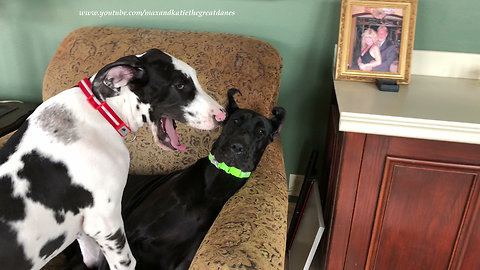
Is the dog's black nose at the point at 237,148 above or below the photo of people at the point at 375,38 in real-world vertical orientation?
below

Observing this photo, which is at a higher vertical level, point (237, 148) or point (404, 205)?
point (237, 148)

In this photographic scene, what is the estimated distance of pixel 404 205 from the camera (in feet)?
4.51

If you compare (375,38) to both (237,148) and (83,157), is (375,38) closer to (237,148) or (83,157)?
(237,148)

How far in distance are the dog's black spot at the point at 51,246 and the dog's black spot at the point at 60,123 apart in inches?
10.3

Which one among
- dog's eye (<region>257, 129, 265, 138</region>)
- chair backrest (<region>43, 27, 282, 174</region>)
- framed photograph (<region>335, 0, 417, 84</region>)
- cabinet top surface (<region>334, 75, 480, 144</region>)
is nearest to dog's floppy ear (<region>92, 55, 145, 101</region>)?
dog's eye (<region>257, 129, 265, 138</region>)

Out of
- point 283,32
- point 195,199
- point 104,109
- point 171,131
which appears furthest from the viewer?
point 283,32

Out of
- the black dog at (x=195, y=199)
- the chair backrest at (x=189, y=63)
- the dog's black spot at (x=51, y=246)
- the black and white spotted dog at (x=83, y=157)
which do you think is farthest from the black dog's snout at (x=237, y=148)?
the dog's black spot at (x=51, y=246)

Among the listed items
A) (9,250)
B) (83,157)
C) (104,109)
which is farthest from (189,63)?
(9,250)

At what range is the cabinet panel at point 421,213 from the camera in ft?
4.29

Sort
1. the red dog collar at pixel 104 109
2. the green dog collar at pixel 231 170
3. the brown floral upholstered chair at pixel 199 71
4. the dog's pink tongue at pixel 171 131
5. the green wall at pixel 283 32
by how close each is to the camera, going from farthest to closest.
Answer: the green wall at pixel 283 32
the brown floral upholstered chair at pixel 199 71
the green dog collar at pixel 231 170
the dog's pink tongue at pixel 171 131
the red dog collar at pixel 104 109

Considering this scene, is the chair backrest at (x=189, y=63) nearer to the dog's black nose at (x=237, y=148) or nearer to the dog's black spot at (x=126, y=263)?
the dog's black nose at (x=237, y=148)

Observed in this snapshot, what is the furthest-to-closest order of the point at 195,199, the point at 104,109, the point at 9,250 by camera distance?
the point at 195,199
the point at 104,109
the point at 9,250

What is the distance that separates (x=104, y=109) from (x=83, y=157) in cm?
15

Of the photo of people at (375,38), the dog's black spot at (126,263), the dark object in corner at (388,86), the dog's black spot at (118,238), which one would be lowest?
the dog's black spot at (126,263)
